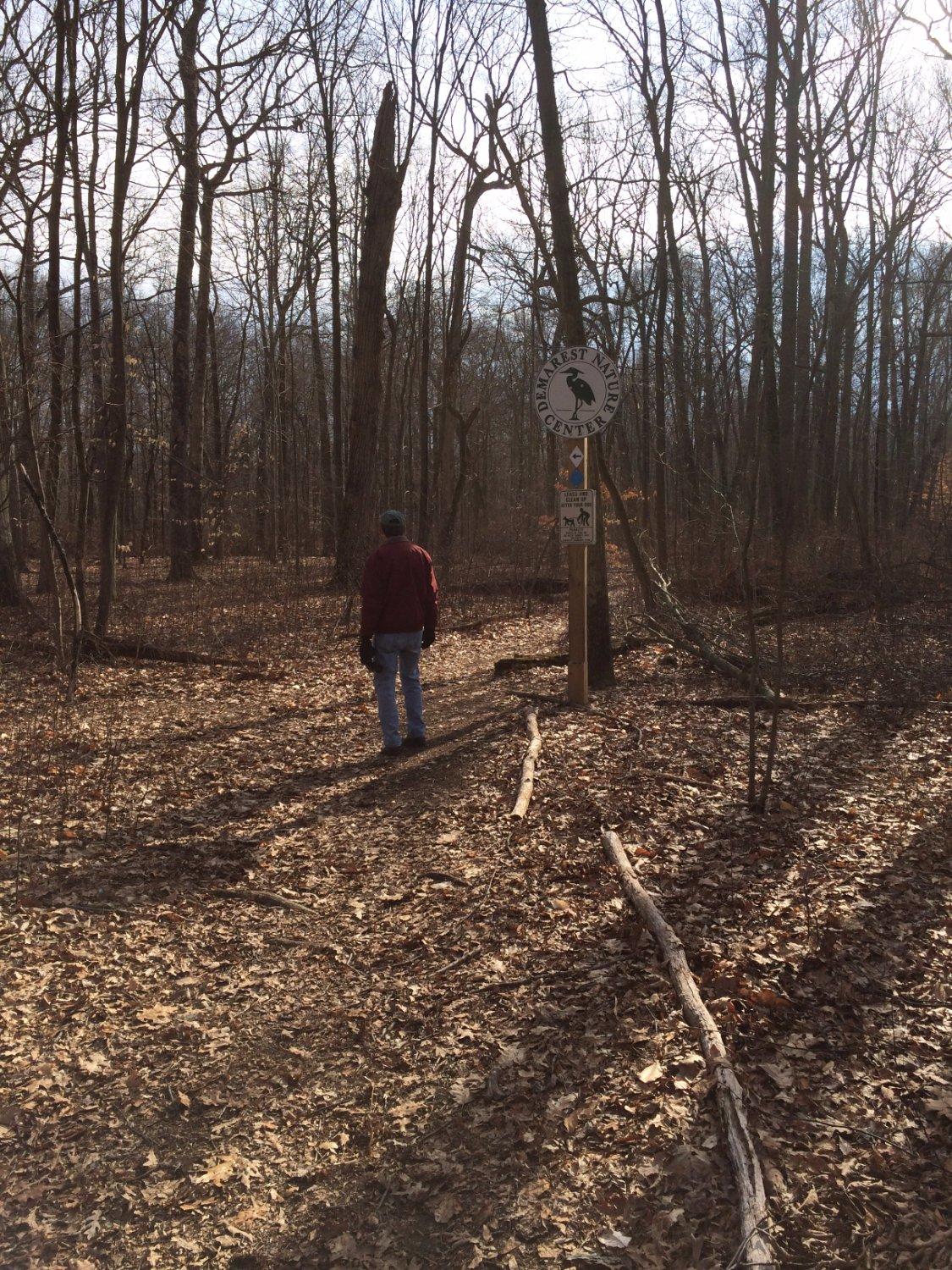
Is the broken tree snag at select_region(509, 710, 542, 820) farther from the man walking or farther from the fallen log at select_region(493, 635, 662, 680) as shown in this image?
the fallen log at select_region(493, 635, 662, 680)

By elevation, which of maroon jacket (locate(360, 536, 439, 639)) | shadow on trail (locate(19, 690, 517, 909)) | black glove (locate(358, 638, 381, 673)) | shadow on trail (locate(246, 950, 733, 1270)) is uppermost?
maroon jacket (locate(360, 536, 439, 639))

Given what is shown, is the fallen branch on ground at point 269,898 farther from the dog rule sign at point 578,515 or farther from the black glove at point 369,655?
the dog rule sign at point 578,515

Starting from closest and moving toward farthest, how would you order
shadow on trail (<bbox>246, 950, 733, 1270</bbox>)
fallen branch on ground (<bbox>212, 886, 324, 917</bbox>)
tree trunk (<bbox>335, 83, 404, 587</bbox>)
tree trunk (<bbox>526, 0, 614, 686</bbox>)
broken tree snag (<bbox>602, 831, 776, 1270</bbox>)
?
1. broken tree snag (<bbox>602, 831, 776, 1270</bbox>)
2. shadow on trail (<bbox>246, 950, 733, 1270</bbox>)
3. fallen branch on ground (<bbox>212, 886, 324, 917</bbox>)
4. tree trunk (<bbox>526, 0, 614, 686</bbox>)
5. tree trunk (<bbox>335, 83, 404, 587</bbox>)

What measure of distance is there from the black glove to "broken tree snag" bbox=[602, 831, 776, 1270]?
3.30 m

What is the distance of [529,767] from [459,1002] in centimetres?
323

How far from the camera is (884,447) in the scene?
109 ft

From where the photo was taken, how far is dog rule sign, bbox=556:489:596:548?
8711mm

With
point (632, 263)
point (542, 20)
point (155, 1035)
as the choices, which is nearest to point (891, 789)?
point (155, 1035)

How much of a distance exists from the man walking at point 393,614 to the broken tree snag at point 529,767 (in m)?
1.18

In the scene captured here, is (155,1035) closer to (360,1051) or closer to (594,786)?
(360,1051)

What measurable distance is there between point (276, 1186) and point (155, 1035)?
1171mm

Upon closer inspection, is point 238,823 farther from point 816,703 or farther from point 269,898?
point 816,703

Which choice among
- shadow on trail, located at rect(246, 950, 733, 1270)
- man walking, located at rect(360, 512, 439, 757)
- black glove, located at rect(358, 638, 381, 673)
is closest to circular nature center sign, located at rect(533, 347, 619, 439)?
man walking, located at rect(360, 512, 439, 757)

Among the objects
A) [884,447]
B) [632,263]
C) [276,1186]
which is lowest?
[276,1186]
